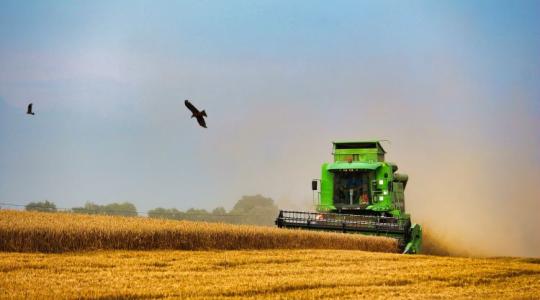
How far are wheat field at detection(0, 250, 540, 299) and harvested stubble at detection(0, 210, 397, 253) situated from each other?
0.66 metres

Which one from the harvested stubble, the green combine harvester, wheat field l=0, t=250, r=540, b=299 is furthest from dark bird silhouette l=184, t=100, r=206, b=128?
the green combine harvester

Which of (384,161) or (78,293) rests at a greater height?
(384,161)

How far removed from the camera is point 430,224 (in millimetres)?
34281

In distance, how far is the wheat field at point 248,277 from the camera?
459 inches

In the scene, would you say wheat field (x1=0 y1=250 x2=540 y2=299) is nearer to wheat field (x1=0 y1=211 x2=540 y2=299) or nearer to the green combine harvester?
wheat field (x1=0 y1=211 x2=540 y2=299)

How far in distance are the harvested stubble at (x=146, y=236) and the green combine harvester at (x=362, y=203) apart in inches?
66.2

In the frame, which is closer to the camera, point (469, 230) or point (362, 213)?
point (362, 213)

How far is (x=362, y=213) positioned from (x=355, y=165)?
70.7 inches

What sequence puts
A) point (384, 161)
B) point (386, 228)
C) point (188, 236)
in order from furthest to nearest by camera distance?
point (384, 161) → point (386, 228) → point (188, 236)

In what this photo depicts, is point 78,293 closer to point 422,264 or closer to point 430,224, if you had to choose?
point 422,264

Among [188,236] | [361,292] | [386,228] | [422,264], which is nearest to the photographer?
[361,292]

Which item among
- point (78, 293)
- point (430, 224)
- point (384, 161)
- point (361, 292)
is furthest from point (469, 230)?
point (78, 293)

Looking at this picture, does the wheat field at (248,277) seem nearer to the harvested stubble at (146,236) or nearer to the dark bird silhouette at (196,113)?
the harvested stubble at (146,236)

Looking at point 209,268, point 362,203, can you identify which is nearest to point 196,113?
point 209,268
